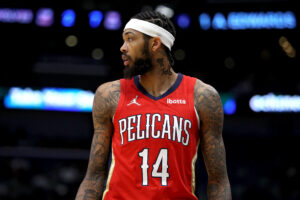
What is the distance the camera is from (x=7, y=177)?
43.0 ft

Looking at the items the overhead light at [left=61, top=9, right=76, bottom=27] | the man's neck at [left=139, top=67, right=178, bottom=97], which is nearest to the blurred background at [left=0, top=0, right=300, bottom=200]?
the overhead light at [left=61, top=9, right=76, bottom=27]

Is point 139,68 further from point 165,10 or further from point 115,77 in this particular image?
point 115,77

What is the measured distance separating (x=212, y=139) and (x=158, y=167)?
0.41 m

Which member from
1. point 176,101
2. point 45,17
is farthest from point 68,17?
point 176,101

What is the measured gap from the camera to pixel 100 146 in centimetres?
292

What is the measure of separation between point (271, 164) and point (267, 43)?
141 inches

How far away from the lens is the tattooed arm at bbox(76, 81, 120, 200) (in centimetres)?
288

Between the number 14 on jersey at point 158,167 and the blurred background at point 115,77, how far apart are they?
29.3ft

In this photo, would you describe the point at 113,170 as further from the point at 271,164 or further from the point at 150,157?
the point at 271,164

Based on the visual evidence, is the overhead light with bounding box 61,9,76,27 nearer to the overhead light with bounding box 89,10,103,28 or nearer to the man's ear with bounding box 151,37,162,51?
the overhead light with bounding box 89,10,103,28

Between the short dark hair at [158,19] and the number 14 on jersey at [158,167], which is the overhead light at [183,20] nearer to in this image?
the short dark hair at [158,19]

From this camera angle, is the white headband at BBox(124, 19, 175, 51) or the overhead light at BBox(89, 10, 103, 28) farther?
the overhead light at BBox(89, 10, 103, 28)

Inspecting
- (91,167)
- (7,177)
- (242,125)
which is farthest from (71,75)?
(91,167)

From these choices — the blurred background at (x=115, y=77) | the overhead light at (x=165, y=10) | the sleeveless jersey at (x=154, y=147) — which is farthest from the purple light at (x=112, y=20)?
the sleeveless jersey at (x=154, y=147)
